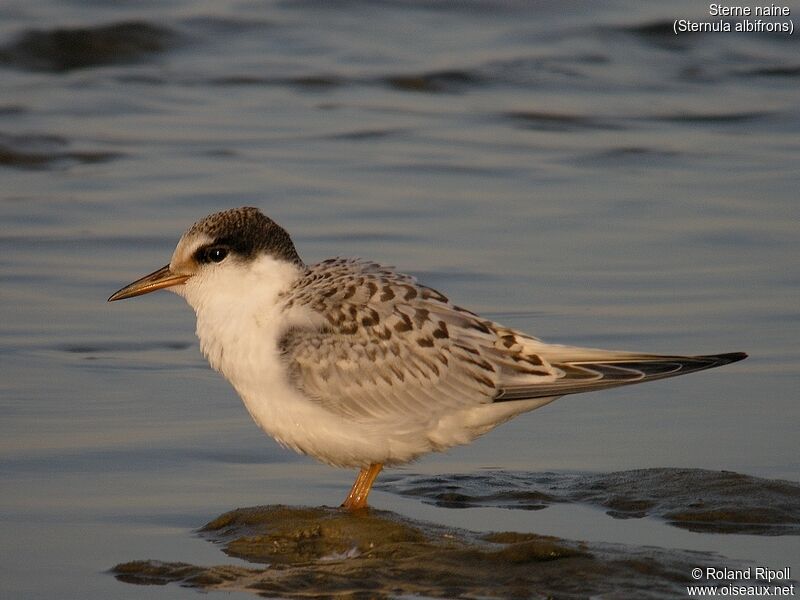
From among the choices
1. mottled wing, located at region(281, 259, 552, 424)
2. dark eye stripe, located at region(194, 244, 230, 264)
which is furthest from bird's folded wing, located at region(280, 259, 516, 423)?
dark eye stripe, located at region(194, 244, 230, 264)

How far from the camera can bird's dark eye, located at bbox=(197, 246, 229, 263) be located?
20.7ft

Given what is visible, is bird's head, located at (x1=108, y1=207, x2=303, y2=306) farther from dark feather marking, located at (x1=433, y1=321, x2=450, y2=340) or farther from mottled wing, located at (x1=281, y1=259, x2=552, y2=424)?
dark feather marking, located at (x1=433, y1=321, x2=450, y2=340)

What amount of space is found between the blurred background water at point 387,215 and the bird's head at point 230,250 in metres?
0.82

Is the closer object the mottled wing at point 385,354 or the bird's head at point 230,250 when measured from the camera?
the mottled wing at point 385,354

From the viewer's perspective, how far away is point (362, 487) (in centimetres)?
611

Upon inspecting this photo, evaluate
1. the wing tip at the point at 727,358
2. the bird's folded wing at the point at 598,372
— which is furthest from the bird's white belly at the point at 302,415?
the wing tip at the point at 727,358

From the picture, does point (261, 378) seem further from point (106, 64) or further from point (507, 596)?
point (106, 64)

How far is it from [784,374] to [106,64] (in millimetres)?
10002

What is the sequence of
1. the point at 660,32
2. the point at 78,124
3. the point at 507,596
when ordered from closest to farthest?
the point at 507,596, the point at 78,124, the point at 660,32

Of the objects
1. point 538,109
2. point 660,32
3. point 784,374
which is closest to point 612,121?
point 538,109

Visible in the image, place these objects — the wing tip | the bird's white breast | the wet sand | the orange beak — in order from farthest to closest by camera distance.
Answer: the orange beak, the bird's white breast, the wing tip, the wet sand

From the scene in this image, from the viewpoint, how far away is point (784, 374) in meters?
7.48

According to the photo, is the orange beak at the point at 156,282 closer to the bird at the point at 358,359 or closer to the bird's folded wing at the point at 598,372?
the bird at the point at 358,359

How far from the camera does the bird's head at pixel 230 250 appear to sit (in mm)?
6273
